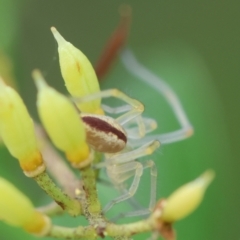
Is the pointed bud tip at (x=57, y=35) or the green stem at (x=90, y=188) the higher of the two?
the pointed bud tip at (x=57, y=35)

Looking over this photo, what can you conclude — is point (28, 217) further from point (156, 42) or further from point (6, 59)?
point (156, 42)

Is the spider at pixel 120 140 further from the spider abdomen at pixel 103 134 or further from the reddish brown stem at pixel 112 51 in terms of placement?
the reddish brown stem at pixel 112 51

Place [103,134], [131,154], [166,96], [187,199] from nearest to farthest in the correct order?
1. [187,199]
2. [103,134]
3. [131,154]
4. [166,96]

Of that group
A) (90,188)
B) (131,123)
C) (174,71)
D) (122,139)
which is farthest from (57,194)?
(174,71)

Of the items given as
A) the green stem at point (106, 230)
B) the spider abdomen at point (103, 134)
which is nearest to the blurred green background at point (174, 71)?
the spider abdomen at point (103, 134)

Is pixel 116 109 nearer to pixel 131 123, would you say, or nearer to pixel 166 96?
pixel 131 123

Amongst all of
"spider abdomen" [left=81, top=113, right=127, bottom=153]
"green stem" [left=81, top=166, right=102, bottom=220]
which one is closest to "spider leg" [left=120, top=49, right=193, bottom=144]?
"spider abdomen" [left=81, top=113, right=127, bottom=153]

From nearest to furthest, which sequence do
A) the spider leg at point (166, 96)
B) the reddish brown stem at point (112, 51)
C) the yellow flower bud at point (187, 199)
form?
the yellow flower bud at point (187, 199) < the spider leg at point (166, 96) < the reddish brown stem at point (112, 51)
